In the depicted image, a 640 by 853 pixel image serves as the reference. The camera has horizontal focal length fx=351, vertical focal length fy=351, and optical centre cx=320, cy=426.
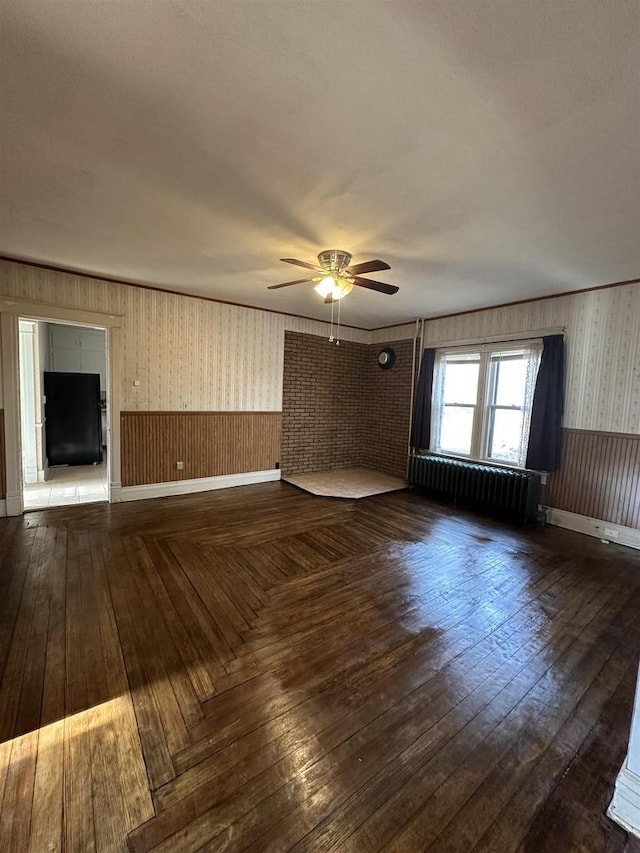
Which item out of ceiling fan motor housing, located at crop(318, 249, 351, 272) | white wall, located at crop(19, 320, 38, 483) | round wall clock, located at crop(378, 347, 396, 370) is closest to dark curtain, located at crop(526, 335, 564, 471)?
round wall clock, located at crop(378, 347, 396, 370)

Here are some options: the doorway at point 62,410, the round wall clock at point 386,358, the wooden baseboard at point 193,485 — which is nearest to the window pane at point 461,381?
the round wall clock at point 386,358

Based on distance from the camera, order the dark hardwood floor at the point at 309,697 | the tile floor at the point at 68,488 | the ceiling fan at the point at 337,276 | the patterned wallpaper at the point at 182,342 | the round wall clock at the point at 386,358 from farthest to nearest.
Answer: the round wall clock at the point at 386,358, the tile floor at the point at 68,488, the patterned wallpaper at the point at 182,342, the ceiling fan at the point at 337,276, the dark hardwood floor at the point at 309,697

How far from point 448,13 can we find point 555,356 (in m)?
3.85

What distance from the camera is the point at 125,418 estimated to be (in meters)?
4.53

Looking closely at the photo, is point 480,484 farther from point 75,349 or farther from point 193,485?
point 75,349

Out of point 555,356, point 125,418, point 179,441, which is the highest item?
point 555,356

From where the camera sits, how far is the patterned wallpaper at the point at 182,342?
4.06m

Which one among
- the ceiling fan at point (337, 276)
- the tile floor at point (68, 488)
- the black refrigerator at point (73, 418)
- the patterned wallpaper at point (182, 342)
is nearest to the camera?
the ceiling fan at point (337, 276)

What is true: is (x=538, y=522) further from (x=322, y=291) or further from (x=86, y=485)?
(x=86, y=485)

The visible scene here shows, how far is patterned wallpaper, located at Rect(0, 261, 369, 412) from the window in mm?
2595

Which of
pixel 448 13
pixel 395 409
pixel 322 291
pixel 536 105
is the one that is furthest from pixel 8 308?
pixel 395 409

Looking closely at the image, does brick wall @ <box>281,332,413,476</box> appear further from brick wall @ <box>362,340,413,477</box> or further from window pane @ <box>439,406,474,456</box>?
window pane @ <box>439,406,474,456</box>

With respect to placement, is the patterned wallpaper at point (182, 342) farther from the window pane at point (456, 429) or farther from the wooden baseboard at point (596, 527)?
the wooden baseboard at point (596, 527)

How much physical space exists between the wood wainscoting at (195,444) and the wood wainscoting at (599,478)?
405 centimetres
